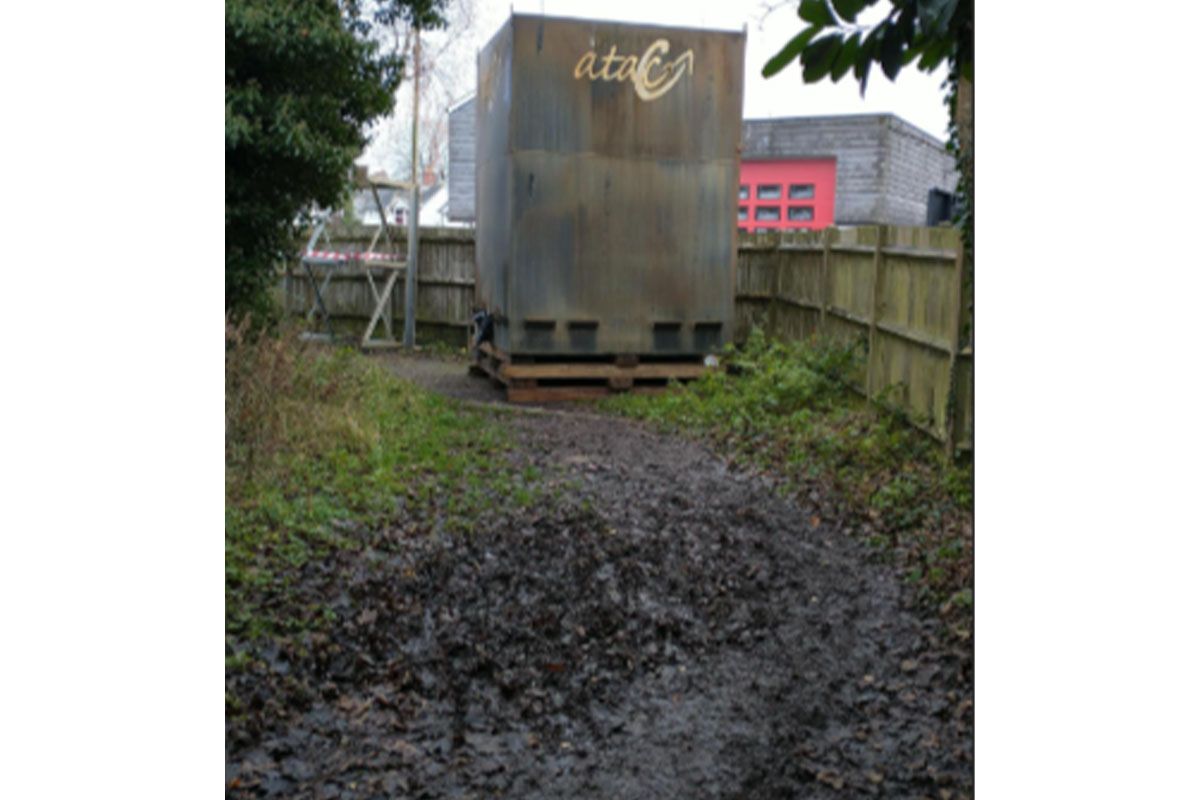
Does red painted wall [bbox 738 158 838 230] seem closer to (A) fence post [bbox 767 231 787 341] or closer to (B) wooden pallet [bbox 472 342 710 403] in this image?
(B) wooden pallet [bbox 472 342 710 403]

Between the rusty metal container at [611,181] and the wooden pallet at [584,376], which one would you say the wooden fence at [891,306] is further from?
the wooden pallet at [584,376]

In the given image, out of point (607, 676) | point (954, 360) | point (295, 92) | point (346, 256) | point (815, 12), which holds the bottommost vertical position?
point (607, 676)

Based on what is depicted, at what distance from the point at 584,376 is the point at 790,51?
6.15 metres

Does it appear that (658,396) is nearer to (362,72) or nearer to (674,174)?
(674,174)

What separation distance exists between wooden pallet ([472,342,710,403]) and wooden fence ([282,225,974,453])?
1.00 metres

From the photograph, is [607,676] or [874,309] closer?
[607,676]

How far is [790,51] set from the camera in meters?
1.82

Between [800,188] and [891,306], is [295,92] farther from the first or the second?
[891,306]

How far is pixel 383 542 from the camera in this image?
3531 millimetres

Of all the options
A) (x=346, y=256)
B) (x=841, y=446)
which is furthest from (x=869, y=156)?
(x=346, y=256)

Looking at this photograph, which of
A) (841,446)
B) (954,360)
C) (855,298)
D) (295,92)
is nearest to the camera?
(295,92)

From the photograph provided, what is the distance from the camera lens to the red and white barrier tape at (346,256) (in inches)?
173
